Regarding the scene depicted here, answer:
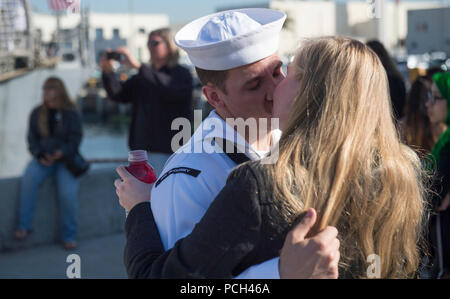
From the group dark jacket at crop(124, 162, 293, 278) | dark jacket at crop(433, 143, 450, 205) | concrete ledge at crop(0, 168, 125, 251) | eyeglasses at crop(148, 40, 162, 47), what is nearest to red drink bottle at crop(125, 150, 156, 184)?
dark jacket at crop(124, 162, 293, 278)

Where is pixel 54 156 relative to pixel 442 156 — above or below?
below

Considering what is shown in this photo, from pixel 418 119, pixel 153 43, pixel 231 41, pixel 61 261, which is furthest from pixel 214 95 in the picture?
pixel 61 261

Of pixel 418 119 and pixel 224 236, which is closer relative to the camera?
pixel 224 236

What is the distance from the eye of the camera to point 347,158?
5.21ft

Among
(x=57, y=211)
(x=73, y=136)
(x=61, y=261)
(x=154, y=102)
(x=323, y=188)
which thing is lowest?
(x=61, y=261)

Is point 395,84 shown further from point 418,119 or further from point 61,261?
point 61,261

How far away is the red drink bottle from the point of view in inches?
80.0

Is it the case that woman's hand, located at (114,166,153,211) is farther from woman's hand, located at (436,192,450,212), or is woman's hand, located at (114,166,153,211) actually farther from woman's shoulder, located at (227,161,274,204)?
woman's hand, located at (436,192,450,212)

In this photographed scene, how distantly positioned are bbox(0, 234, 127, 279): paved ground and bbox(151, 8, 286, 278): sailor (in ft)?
11.0

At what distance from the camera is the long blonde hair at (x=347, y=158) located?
5.16 ft

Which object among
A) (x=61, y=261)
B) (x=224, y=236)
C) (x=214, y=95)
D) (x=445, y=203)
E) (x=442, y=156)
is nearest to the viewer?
(x=224, y=236)

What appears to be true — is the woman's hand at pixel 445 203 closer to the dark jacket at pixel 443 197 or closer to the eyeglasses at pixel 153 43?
the dark jacket at pixel 443 197

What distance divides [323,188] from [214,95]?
644 mm
